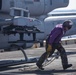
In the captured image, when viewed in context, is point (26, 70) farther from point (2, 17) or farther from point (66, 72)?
point (2, 17)

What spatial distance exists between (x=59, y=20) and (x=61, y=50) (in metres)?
16.6

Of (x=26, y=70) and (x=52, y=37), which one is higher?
(x=52, y=37)

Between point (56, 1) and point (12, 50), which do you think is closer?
point (56, 1)

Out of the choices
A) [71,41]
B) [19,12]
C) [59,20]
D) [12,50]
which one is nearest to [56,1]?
[19,12]

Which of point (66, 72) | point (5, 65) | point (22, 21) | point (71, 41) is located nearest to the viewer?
point (66, 72)

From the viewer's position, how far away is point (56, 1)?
19.6 meters

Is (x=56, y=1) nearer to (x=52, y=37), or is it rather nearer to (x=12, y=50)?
(x=12, y=50)

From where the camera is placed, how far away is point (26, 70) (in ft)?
41.2

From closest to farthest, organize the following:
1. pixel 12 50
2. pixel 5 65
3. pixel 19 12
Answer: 1. pixel 5 65
2. pixel 19 12
3. pixel 12 50

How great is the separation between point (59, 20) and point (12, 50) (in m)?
6.59

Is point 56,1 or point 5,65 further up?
point 56,1

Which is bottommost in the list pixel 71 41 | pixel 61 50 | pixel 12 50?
pixel 71 41

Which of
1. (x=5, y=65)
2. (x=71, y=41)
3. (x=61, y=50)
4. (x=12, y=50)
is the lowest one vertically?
(x=71, y=41)

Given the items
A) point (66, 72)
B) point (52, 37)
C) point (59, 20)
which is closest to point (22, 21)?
point (52, 37)
